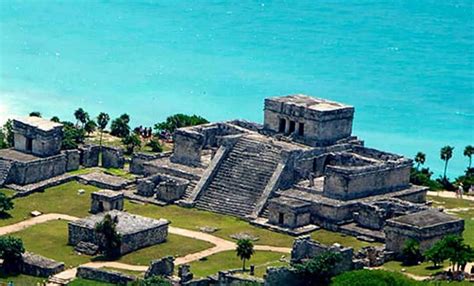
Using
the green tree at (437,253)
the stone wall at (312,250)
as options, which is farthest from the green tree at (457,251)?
the stone wall at (312,250)

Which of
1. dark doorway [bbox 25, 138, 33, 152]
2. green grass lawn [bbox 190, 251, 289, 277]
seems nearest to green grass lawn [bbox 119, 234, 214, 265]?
green grass lawn [bbox 190, 251, 289, 277]

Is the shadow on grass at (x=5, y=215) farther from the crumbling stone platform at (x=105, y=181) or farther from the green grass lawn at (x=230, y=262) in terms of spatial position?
the green grass lawn at (x=230, y=262)

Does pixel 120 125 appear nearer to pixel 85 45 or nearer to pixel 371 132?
pixel 371 132

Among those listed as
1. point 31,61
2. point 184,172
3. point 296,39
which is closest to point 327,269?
point 184,172

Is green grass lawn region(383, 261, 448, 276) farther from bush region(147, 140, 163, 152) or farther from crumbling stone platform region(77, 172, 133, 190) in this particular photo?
bush region(147, 140, 163, 152)

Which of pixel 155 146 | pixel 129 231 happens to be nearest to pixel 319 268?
pixel 129 231

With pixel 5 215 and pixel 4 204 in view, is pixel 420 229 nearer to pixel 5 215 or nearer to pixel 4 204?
pixel 4 204
